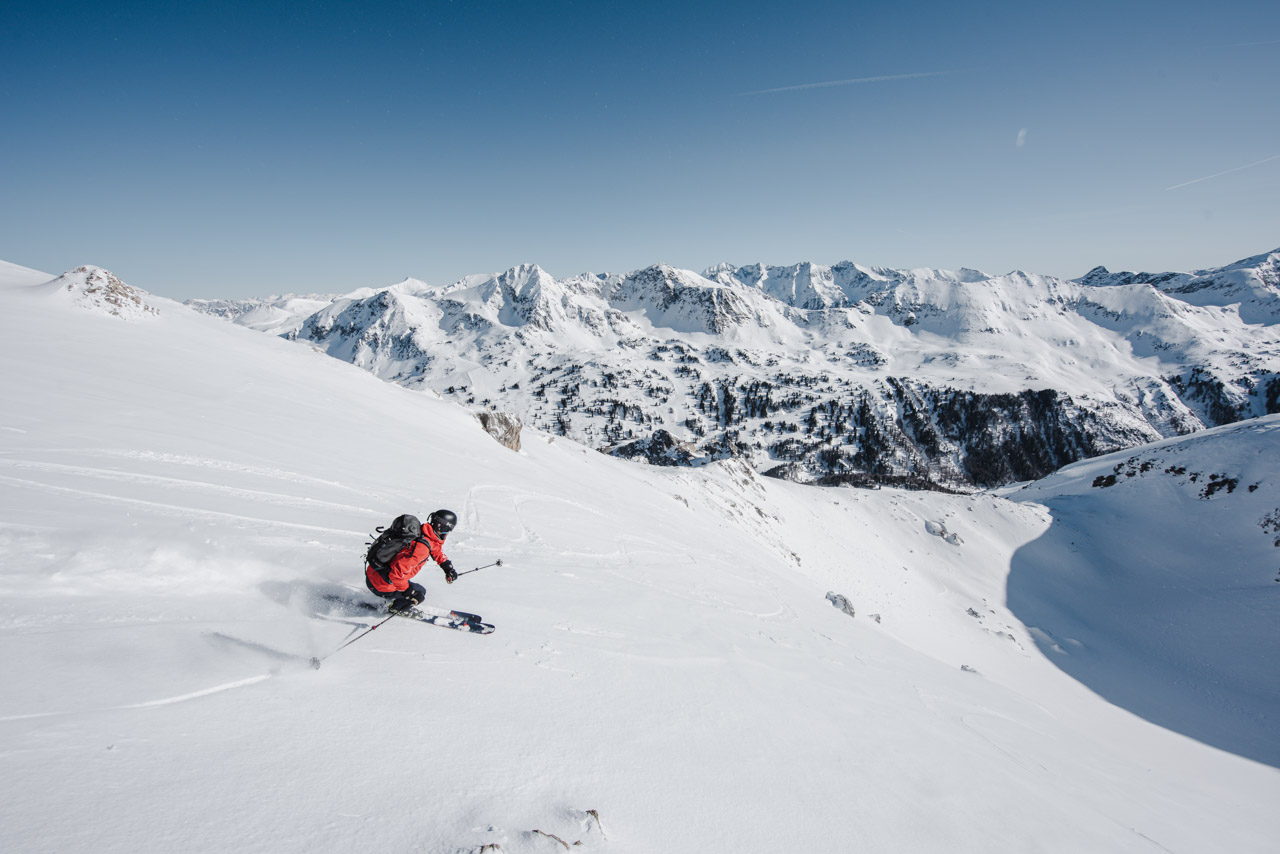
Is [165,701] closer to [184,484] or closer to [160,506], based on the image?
[160,506]

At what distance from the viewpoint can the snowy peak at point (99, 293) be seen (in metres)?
18.8

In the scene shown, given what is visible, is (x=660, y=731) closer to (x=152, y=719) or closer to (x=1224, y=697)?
(x=152, y=719)

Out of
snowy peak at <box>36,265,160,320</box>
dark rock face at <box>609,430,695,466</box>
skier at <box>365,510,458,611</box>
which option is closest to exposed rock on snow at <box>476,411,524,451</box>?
snowy peak at <box>36,265,160,320</box>

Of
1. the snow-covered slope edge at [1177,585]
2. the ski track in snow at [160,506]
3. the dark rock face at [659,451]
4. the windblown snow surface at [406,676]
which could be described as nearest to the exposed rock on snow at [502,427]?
the windblown snow surface at [406,676]

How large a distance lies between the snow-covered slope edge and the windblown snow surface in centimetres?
1105

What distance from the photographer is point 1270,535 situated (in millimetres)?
42188

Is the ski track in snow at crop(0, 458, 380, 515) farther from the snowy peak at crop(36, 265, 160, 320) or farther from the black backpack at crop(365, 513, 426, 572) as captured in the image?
the snowy peak at crop(36, 265, 160, 320)

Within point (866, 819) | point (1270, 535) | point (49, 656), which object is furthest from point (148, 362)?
point (1270, 535)

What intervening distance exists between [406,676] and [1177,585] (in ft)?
203

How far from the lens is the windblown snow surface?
3672mm

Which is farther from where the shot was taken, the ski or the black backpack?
the ski

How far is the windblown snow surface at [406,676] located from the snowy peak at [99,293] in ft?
0.67

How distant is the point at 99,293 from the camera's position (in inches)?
767

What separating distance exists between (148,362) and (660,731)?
20245 millimetres
